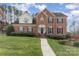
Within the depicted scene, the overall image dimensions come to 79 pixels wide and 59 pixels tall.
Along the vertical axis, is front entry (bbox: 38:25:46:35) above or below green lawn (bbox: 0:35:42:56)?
above

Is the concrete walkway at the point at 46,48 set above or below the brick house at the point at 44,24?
below

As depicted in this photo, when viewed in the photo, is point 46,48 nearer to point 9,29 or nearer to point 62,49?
point 62,49

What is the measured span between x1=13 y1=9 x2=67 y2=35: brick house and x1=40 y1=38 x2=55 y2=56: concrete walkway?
0.06 metres

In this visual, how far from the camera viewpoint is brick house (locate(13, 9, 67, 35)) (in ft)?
13.5

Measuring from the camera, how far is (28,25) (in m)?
4.11

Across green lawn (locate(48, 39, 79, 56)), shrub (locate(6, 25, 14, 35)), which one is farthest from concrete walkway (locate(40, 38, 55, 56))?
shrub (locate(6, 25, 14, 35))

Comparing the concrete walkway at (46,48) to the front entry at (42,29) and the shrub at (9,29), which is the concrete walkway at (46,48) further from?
the shrub at (9,29)

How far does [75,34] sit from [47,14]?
271 millimetres

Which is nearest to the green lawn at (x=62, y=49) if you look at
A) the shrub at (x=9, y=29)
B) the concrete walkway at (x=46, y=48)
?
the concrete walkway at (x=46, y=48)

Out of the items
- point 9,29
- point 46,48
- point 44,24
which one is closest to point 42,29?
point 44,24

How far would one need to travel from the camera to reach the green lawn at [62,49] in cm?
409

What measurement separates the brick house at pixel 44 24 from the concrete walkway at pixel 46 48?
64mm

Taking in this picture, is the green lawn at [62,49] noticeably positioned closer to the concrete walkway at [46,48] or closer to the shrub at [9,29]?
the concrete walkway at [46,48]

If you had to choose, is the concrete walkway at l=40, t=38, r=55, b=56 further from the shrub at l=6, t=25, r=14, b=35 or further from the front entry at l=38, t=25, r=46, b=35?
the shrub at l=6, t=25, r=14, b=35
